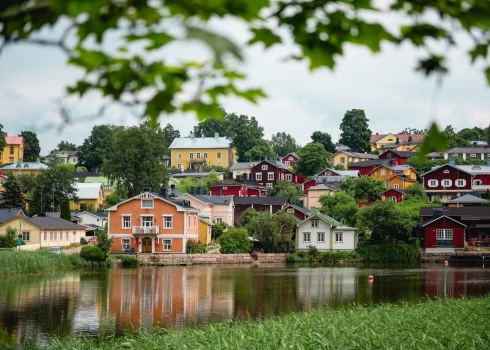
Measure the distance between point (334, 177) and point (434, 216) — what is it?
24836 millimetres

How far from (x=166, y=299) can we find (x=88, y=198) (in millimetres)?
50002

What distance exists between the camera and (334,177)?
78.3 m

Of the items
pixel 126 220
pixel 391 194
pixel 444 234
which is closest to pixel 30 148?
pixel 126 220

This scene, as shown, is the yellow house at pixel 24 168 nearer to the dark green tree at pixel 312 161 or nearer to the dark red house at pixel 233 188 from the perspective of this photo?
the dark red house at pixel 233 188

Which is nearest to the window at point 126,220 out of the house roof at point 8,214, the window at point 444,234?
the house roof at point 8,214

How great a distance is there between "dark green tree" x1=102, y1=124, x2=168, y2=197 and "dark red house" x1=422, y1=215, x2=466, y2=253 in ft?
77.7

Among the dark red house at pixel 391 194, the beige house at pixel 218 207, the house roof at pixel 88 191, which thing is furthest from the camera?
the house roof at pixel 88 191

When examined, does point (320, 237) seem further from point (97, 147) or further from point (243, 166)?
→ point (97, 147)

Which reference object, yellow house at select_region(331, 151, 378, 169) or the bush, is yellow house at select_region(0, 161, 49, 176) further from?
the bush

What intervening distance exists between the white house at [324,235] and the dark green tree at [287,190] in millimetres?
18229

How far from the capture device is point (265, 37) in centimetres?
287

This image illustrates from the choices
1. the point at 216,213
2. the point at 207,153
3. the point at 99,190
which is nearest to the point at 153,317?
the point at 216,213

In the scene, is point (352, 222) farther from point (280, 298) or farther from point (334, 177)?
point (280, 298)

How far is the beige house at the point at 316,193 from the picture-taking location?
2791 inches
